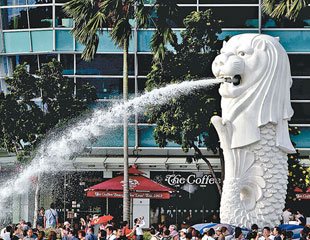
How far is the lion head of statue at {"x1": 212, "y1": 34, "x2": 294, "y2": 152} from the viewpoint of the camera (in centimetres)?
2389

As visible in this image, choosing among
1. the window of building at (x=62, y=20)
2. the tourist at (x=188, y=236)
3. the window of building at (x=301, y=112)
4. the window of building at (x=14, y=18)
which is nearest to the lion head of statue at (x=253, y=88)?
the tourist at (x=188, y=236)

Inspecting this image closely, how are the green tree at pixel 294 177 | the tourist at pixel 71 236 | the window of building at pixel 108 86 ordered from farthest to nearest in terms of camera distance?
the window of building at pixel 108 86, the green tree at pixel 294 177, the tourist at pixel 71 236

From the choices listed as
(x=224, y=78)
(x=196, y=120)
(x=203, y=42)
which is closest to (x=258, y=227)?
(x=224, y=78)

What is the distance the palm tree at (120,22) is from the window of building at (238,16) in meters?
7.01

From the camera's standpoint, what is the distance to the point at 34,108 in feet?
112

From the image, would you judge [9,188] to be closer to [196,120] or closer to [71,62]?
[196,120]

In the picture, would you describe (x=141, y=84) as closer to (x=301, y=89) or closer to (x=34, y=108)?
(x=34, y=108)

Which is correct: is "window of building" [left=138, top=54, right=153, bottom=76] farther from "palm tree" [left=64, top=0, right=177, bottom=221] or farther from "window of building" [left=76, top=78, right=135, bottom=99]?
"palm tree" [left=64, top=0, right=177, bottom=221]

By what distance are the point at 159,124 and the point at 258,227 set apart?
1030 cm

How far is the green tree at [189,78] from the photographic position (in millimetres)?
32719

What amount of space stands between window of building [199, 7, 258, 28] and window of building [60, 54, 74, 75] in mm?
6215

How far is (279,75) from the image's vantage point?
2411 centimetres

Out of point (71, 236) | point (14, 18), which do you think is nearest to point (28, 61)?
point (14, 18)

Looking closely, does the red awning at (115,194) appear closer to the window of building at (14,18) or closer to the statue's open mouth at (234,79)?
the window of building at (14,18)
